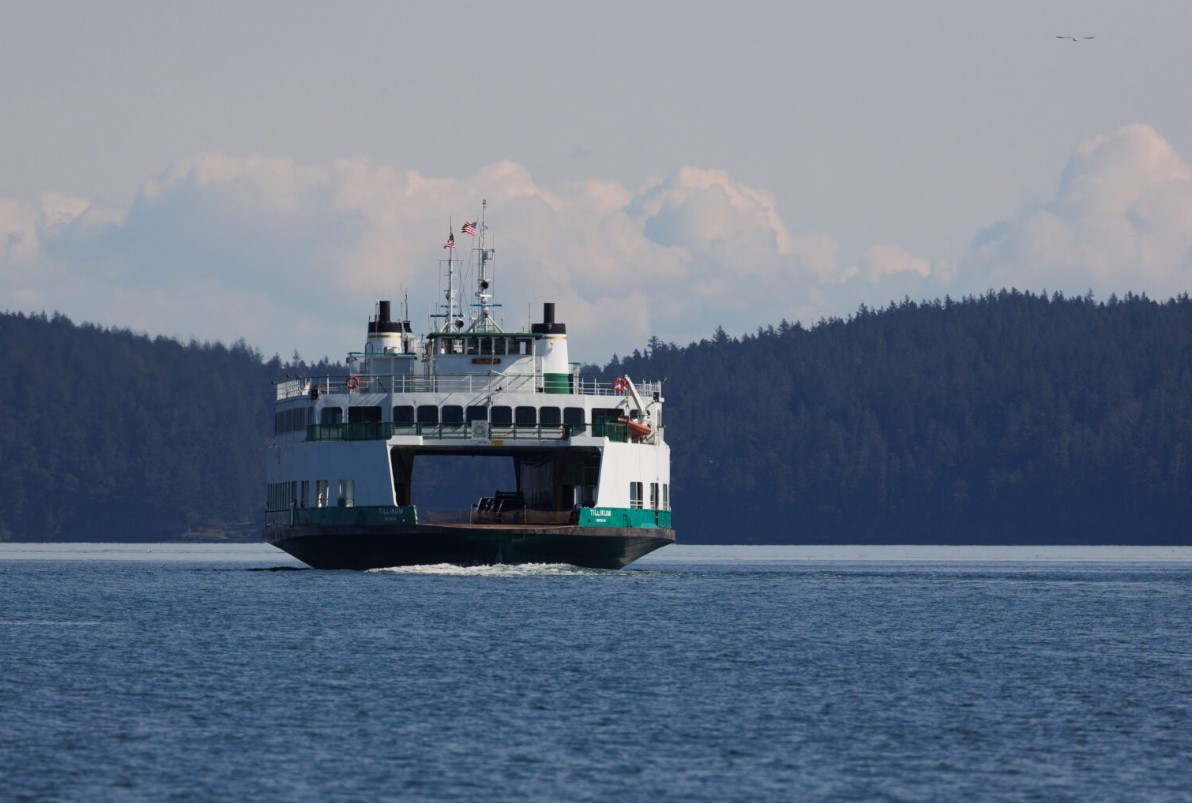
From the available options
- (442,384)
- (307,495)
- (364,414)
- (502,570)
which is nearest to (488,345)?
(442,384)

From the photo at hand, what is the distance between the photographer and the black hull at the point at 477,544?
77.4 m

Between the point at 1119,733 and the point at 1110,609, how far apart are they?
34.3 m

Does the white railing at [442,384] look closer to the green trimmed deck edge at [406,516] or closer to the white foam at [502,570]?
the green trimmed deck edge at [406,516]

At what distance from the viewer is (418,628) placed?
59.0 m

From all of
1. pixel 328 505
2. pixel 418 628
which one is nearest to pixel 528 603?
pixel 418 628

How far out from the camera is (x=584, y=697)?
144 ft

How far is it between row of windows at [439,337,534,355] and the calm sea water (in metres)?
12.8

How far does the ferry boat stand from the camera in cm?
7888

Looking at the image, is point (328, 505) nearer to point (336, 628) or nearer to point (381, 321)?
point (381, 321)

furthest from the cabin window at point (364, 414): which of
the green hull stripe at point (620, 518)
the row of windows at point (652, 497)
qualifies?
the row of windows at point (652, 497)

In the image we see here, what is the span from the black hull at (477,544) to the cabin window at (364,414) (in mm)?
4461

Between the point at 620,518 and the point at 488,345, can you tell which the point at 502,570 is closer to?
the point at 620,518

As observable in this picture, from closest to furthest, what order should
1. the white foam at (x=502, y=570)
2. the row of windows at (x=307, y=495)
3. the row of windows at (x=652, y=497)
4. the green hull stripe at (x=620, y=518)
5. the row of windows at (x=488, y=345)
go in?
the green hull stripe at (x=620, y=518) < the row of windows at (x=307, y=495) < the row of windows at (x=652, y=497) < the white foam at (x=502, y=570) < the row of windows at (x=488, y=345)

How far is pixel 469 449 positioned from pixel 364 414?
5.00 metres
